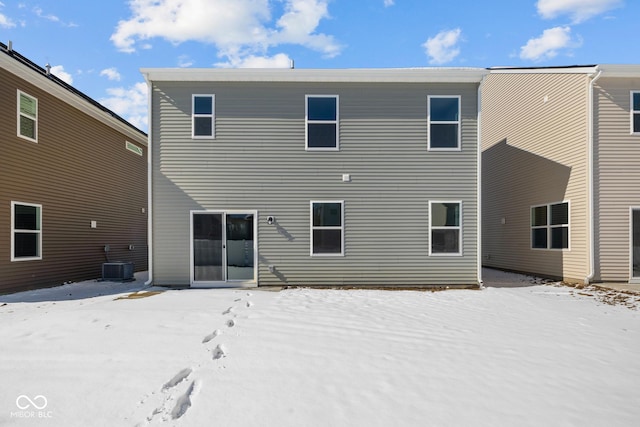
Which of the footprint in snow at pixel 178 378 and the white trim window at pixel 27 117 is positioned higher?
the white trim window at pixel 27 117

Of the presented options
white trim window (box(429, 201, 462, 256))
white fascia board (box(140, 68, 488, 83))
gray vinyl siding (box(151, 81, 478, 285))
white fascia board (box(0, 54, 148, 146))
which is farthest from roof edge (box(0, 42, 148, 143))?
white trim window (box(429, 201, 462, 256))

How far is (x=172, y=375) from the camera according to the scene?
144 inches

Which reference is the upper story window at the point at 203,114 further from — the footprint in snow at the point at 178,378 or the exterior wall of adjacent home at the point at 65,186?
the footprint in snow at the point at 178,378

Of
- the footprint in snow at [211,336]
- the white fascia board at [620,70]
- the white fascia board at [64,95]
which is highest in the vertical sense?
the white fascia board at [620,70]

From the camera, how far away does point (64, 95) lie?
10148 mm

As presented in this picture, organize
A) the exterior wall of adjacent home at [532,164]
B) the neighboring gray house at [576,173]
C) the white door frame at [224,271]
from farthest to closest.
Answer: the exterior wall of adjacent home at [532,164] < the neighboring gray house at [576,173] < the white door frame at [224,271]

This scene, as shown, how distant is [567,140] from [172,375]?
1203cm

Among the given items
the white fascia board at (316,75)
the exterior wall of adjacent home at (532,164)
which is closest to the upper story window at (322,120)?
the white fascia board at (316,75)

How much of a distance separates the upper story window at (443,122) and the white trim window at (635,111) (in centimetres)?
517

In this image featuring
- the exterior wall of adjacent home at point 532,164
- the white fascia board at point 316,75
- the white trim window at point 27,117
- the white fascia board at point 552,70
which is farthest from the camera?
the exterior wall of adjacent home at point 532,164

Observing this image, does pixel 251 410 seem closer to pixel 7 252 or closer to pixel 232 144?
pixel 232 144

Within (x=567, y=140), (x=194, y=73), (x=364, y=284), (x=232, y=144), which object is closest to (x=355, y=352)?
(x=364, y=284)

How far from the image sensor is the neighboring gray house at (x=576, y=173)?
31.5 ft

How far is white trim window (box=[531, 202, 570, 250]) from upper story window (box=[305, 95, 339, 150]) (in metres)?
7.46
